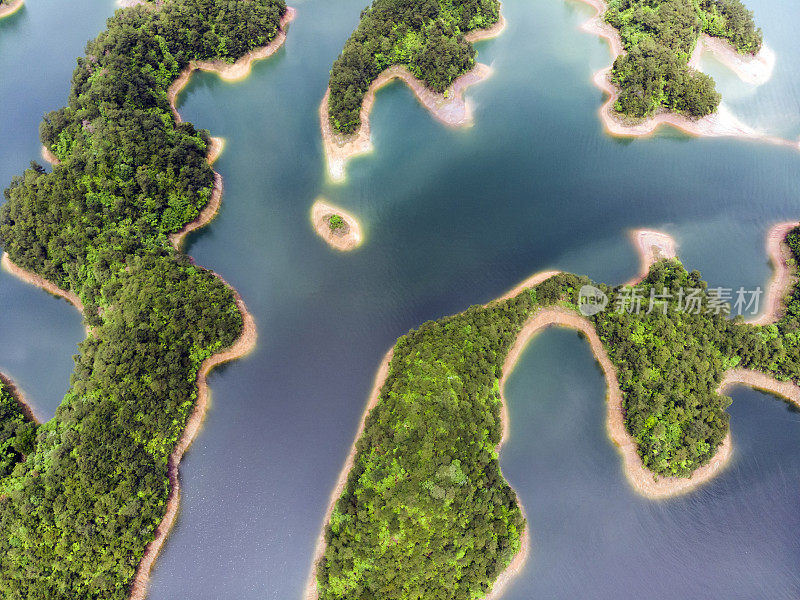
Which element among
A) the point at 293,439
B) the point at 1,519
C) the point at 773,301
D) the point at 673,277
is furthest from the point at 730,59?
the point at 1,519

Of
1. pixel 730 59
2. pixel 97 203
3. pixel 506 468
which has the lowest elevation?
pixel 506 468

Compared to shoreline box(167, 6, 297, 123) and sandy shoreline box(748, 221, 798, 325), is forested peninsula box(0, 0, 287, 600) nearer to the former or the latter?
shoreline box(167, 6, 297, 123)

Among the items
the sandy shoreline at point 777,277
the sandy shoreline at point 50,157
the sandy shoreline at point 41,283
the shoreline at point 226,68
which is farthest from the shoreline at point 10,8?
the sandy shoreline at point 777,277

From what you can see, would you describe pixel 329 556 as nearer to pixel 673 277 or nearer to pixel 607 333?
pixel 607 333

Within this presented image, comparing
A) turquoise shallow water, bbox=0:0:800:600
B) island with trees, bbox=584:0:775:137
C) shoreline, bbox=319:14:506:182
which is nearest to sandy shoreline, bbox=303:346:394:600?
turquoise shallow water, bbox=0:0:800:600

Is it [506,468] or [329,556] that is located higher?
[506,468]

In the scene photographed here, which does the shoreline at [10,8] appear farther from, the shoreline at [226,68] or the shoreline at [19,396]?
the shoreline at [19,396]
